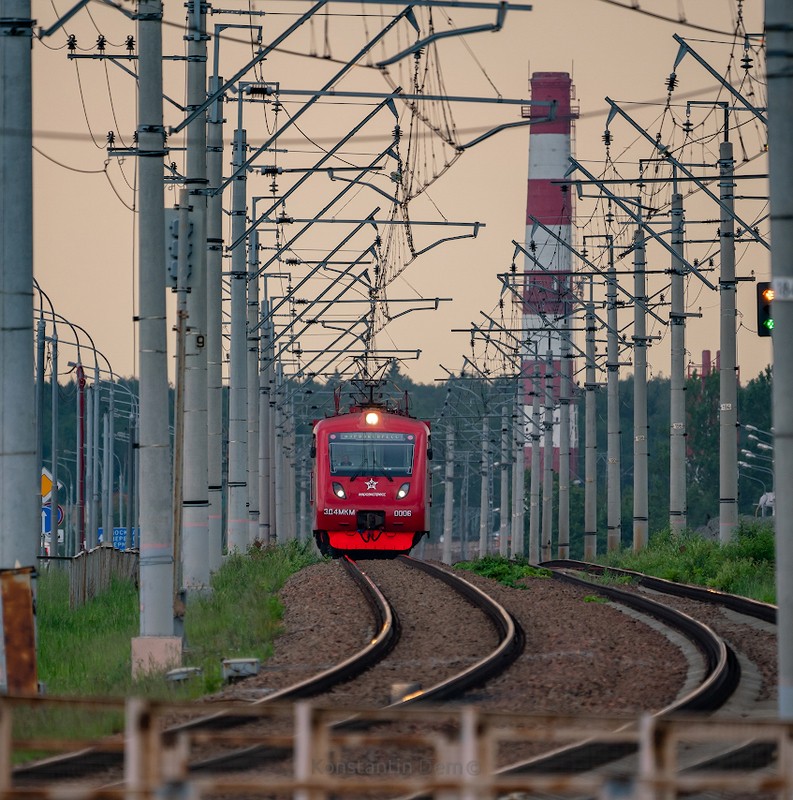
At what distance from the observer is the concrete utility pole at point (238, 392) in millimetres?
34594

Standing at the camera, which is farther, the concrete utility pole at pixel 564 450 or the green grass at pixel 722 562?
the concrete utility pole at pixel 564 450

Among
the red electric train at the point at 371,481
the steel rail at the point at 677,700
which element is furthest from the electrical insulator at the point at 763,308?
the red electric train at the point at 371,481

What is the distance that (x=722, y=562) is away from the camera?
31562 mm

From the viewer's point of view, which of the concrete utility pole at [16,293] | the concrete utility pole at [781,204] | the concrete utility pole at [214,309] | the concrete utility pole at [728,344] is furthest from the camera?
the concrete utility pole at [728,344]

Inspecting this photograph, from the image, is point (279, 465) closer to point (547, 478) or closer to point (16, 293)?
point (547, 478)

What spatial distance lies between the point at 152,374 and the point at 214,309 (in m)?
9.68

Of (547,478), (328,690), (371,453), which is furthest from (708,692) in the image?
(547,478)

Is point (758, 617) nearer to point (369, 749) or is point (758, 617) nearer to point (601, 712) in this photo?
point (601, 712)

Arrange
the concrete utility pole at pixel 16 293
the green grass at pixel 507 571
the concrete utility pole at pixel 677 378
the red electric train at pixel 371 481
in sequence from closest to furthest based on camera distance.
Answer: the concrete utility pole at pixel 16 293 → the green grass at pixel 507 571 → the red electric train at pixel 371 481 → the concrete utility pole at pixel 677 378

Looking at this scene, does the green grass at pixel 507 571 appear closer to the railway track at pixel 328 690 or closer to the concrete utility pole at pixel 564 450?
the railway track at pixel 328 690

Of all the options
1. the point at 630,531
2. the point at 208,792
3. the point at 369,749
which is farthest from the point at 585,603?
the point at 630,531

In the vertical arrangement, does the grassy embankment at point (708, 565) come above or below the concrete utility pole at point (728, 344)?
below

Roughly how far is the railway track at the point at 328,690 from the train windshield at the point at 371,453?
7497mm

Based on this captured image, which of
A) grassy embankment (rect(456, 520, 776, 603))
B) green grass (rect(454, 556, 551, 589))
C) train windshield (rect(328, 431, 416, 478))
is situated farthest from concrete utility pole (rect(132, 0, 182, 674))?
train windshield (rect(328, 431, 416, 478))
